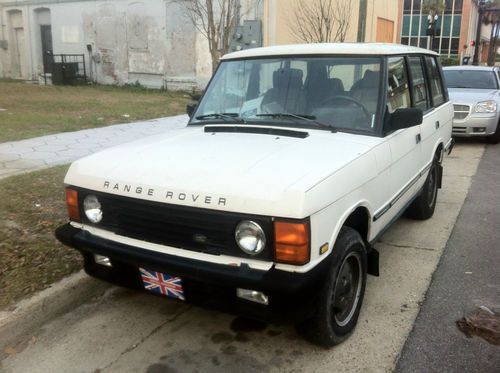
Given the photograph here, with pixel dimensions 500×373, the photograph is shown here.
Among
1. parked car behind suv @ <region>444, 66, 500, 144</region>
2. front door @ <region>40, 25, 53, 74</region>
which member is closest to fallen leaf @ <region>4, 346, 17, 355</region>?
parked car behind suv @ <region>444, 66, 500, 144</region>

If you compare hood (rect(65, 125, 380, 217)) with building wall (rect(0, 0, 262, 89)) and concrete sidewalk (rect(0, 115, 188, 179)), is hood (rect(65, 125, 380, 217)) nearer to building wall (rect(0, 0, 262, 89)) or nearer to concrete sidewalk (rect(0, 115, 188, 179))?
concrete sidewalk (rect(0, 115, 188, 179))

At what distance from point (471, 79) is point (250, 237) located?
416 inches

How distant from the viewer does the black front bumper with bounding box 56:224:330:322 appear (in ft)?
8.66

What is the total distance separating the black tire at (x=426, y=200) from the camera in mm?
5371

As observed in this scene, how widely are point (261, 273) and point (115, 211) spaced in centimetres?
100

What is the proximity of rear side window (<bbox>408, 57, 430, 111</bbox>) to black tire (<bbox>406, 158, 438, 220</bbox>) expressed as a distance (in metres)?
0.78

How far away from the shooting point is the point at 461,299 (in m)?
3.79

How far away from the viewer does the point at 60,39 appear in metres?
23.2

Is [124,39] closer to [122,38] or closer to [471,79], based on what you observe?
[122,38]

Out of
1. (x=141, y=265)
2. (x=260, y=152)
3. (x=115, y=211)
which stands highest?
(x=260, y=152)

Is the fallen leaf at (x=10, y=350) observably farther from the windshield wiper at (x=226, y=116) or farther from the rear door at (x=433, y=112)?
the rear door at (x=433, y=112)

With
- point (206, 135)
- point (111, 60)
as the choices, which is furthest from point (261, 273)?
point (111, 60)

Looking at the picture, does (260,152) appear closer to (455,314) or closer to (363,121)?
(363,121)

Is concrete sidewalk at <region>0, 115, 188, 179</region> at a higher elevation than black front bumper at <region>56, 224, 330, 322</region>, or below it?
below
